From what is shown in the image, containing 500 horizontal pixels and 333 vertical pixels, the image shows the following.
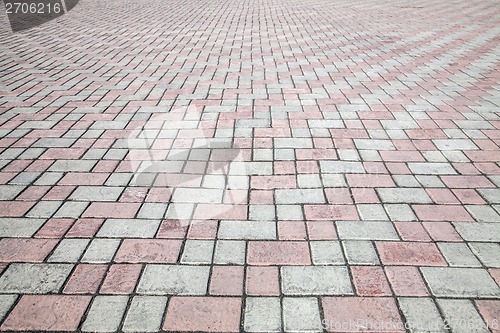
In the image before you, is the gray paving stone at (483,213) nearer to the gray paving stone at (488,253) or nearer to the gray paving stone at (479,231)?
the gray paving stone at (479,231)

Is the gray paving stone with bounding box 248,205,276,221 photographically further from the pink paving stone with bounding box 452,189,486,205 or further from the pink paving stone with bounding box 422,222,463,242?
the pink paving stone with bounding box 452,189,486,205

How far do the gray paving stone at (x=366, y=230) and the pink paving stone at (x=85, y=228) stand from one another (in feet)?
5.19

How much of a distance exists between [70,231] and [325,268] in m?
1.62

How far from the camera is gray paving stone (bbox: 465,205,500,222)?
223 cm

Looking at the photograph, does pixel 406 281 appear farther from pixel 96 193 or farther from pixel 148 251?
pixel 96 193

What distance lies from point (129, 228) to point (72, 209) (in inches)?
19.6

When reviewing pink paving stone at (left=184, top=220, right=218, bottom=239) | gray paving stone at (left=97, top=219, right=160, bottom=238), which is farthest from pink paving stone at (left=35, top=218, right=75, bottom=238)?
pink paving stone at (left=184, top=220, right=218, bottom=239)

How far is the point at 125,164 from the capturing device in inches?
113

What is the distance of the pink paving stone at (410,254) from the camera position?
1936mm

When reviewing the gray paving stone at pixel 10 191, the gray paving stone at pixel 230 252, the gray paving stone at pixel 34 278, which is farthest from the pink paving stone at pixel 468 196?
the gray paving stone at pixel 10 191

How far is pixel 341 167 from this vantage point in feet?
9.17

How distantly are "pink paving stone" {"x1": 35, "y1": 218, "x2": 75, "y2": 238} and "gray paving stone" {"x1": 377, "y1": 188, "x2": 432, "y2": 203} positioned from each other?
2.19 metres

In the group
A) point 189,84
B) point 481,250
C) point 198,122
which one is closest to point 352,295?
point 481,250

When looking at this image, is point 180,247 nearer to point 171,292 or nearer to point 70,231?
point 171,292
